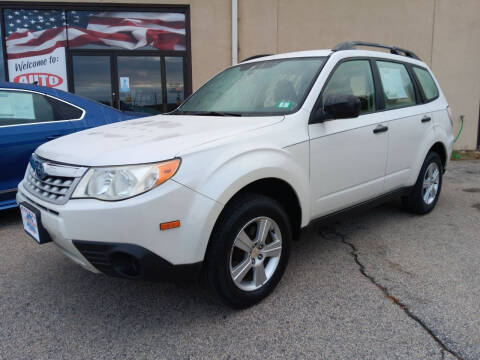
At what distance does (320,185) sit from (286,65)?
1.08 metres

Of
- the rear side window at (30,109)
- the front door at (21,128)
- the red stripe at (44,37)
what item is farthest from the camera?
the red stripe at (44,37)

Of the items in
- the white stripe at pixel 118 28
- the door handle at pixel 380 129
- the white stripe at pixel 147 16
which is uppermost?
the white stripe at pixel 147 16

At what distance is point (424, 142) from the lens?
13.2ft

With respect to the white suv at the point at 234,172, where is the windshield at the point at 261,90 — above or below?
above

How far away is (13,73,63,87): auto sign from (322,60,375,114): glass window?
6587mm

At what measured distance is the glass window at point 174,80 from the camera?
324 inches

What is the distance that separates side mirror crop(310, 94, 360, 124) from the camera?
107 inches

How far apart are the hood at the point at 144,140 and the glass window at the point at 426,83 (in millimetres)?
2343

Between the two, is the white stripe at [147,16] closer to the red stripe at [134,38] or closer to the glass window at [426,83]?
the red stripe at [134,38]

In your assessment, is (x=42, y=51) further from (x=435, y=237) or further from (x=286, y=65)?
(x=435, y=237)

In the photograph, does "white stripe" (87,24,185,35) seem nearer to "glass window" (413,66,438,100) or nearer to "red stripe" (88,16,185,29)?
"red stripe" (88,16,185,29)

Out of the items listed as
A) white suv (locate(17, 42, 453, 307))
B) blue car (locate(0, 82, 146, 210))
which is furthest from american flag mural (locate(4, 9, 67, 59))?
white suv (locate(17, 42, 453, 307))

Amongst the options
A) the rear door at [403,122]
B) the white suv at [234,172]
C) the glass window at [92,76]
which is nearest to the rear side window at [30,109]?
the white suv at [234,172]

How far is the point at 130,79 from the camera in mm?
8211
